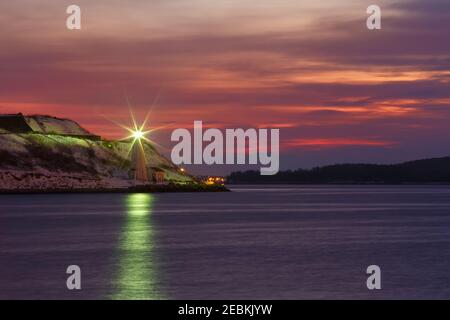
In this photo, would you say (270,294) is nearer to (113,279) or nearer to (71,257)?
(113,279)

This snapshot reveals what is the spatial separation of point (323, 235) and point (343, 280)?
33.0 meters

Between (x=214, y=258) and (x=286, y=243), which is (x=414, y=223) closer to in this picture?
(x=286, y=243)

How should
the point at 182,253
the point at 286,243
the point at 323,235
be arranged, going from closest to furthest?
1. the point at 182,253
2. the point at 286,243
3. the point at 323,235

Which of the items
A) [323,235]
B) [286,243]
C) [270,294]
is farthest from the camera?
[323,235]

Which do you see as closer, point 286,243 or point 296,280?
point 296,280

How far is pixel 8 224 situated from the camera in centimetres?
9719

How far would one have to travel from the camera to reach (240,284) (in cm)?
4291

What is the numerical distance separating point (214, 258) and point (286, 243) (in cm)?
1353

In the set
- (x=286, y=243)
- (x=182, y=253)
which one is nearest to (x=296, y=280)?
(x=182, y=253)

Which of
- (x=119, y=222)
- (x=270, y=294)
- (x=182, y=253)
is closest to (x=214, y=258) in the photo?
(x=182, y=253)

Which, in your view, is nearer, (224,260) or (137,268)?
(137,268)
